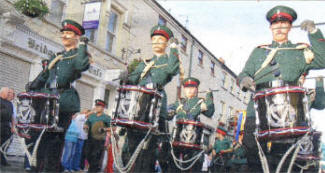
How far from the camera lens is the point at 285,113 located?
3830mm

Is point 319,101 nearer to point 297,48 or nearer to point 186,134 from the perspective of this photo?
point 297,48

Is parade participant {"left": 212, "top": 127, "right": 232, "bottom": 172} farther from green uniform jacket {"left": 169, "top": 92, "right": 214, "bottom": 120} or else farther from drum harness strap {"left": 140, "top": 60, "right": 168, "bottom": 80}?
A: drum harness strap {"left": 140, "top": 60, "right": 168, "bottom": 80}

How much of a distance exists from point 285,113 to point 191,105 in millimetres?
4420

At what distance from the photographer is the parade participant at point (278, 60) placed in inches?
165

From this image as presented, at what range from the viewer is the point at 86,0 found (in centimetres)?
1394

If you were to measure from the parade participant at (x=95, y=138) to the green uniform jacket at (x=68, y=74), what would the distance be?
347cm

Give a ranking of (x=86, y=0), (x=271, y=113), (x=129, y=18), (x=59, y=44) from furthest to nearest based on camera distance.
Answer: (x=129, y=18), (x=86, y=0), (x=59, y=44), (x=271, y=113)

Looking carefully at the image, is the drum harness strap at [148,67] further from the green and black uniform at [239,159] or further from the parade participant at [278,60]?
the green and black uniform at [239,159]

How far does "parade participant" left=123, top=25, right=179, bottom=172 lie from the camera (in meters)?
4.98

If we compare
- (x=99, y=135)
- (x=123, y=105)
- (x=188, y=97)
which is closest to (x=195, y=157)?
(x=188, y=97)

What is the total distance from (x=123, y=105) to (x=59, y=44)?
27.9ft

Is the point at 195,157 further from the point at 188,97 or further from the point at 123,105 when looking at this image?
the point at 123,105

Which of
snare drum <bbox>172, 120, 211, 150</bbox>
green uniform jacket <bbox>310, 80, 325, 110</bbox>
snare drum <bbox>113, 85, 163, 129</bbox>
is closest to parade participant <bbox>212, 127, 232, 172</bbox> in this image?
snare drum <bbox>172, 120, 211, 150</bbox>

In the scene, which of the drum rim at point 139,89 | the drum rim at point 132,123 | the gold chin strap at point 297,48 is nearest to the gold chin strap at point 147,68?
the drum rim at point 139,89
